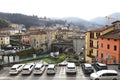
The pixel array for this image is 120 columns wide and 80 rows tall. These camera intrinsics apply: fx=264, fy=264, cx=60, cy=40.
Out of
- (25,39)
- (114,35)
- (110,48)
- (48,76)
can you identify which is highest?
(114,35)

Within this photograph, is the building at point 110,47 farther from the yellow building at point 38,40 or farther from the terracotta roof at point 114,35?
the yellow building at point 38,40

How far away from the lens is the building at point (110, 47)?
35.5 m

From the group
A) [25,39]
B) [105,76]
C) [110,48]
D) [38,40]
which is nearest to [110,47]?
[110,48]

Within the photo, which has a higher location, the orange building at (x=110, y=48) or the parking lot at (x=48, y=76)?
the orange building at (x=110, y=48)

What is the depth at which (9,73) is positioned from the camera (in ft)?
91.7

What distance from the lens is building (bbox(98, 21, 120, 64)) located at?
35.5 meters

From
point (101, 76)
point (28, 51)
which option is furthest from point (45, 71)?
point (28, 51)

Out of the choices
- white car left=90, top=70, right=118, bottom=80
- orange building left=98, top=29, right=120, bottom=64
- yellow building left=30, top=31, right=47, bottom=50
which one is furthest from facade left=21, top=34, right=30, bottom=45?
white car left=90, top=70, right=118, bottom=80

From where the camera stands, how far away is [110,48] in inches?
1490

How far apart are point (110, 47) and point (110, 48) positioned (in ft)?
0.56

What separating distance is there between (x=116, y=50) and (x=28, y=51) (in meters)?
62.6

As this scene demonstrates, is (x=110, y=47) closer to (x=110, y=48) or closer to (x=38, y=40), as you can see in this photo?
(x=110, y=48)

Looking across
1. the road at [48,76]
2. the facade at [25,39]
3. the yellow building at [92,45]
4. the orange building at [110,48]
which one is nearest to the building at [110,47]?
the orange building at [110,48]

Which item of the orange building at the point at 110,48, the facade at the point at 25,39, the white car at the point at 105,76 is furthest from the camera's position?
the facade at the point at 25,39
